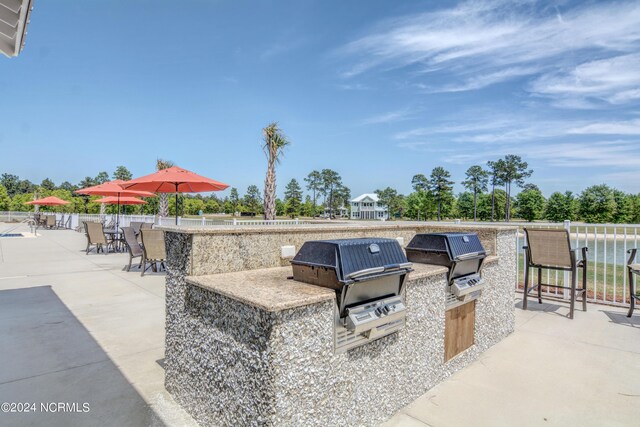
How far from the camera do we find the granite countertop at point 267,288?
1313mm

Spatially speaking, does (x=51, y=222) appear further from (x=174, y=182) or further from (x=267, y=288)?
(x=267, y=288)

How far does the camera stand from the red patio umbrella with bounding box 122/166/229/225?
21.0ft

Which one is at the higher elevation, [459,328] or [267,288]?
[267,288]

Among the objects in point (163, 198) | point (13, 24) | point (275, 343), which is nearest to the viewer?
Answer: point (275, 343)

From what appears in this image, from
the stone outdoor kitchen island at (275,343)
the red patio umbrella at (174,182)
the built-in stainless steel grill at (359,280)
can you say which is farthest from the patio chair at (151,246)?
the built-in stainless steel grill at (359,280)

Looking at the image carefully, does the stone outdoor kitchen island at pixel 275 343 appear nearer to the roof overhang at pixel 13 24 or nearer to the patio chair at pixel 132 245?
the roof overhang at pixel 13 24

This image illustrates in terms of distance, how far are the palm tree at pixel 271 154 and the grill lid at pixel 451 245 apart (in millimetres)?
11395

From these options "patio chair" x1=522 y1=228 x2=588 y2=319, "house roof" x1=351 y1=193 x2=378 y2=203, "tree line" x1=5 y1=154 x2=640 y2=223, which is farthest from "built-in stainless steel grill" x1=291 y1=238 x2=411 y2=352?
"house roof" x1=351 y1=193 x2=378 y2=203

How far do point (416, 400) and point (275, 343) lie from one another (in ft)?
4.39

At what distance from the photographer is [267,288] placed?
1565 millimetres

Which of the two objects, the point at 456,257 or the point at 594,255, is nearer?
the point at 456,257

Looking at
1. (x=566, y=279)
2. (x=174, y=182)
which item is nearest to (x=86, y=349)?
(x=174, y=182)

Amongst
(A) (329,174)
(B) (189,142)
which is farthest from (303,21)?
(A) (329,174)

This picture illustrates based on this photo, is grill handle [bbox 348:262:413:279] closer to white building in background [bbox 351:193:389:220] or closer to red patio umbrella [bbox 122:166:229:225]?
red patio umbrella [bbox 122:166:229:225]
